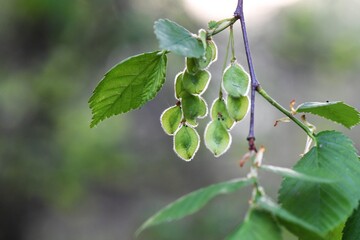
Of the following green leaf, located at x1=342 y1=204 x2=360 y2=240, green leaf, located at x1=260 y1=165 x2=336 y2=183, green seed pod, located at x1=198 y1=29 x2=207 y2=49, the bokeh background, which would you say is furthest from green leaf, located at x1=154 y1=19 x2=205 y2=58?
the bokeh background

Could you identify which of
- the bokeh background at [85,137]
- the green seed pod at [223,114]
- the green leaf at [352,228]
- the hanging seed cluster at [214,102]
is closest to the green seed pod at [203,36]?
the hanging seed cluster at [214,102]

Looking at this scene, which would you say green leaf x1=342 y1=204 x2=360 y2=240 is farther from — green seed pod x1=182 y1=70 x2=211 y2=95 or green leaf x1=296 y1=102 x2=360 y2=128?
green seed pod x1=182 y1=70 x2=211 y2=95

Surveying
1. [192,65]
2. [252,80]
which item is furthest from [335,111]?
[192,65]

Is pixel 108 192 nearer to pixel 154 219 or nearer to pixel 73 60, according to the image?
pixel 73 60

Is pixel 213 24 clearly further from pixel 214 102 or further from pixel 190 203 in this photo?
pixel 190 203

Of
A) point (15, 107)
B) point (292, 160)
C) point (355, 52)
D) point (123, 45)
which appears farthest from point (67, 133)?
point (292, 160)

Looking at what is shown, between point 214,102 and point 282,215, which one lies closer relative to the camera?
point 282,215
